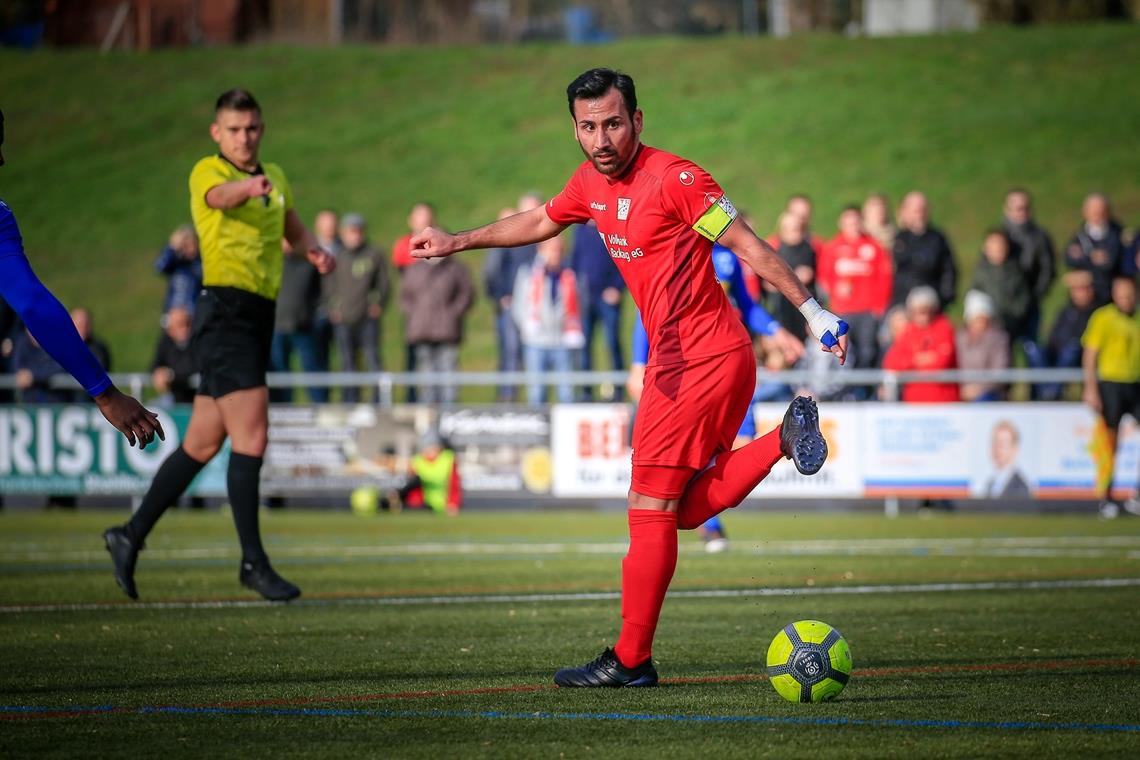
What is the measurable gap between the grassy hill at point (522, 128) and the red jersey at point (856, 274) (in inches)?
679

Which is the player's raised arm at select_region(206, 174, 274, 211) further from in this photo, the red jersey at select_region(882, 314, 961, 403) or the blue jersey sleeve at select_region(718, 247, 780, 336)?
the red jersey at select_region(882, 314, 961, 403)

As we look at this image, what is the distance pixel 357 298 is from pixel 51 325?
15.6 metres


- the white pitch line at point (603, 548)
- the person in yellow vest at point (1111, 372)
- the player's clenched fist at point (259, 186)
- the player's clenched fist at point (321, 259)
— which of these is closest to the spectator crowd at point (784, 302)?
the person in yellow vest at point (1111, 372)

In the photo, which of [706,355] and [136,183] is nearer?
[706,355]

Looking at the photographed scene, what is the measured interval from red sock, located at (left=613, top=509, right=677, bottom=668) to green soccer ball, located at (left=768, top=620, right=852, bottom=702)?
19.7 inches

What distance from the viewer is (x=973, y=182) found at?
4016 cm

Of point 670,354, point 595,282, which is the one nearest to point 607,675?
point 670,354

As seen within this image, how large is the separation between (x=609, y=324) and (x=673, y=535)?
14252 mm

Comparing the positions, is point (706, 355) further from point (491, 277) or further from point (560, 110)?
point (560, 110)

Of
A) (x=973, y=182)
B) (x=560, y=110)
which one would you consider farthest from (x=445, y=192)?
(x=973, y=182)

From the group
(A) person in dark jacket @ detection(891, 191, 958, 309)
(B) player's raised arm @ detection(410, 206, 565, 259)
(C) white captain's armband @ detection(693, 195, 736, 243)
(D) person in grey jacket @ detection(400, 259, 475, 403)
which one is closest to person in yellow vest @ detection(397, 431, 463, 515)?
(D) person in grey jacket @ detection(400, 259, 475, 403)

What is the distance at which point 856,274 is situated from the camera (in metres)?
19.9

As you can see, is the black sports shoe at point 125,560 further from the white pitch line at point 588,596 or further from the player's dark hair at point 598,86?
the player's dark hair at point 598,86

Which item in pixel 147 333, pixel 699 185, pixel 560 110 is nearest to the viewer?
pixel 699 185
